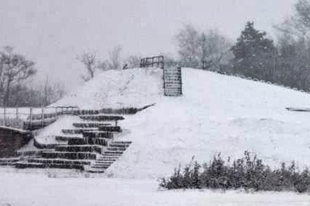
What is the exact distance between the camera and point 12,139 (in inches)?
1096

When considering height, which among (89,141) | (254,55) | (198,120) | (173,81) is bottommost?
(89,141)

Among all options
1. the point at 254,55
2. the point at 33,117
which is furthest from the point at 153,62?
the point at 254,55

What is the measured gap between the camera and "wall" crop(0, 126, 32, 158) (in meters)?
27.6

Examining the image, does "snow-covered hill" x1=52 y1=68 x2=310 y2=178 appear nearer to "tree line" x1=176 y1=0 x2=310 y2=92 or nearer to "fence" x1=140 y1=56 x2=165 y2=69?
"fence" x1=140 y1=56 x2=165 y2=69

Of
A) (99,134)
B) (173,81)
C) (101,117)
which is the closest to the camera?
(99,134)

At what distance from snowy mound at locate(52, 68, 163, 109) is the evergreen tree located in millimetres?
26940

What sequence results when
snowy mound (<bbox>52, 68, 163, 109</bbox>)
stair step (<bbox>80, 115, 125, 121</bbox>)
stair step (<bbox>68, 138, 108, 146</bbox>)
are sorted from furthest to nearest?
snowy mound (<bbox>52, 68, 163, 109</bbox>) → stair step (<bbox>80, 115, 125, 121</bbox>) → stair step (<bbox>68, 138, 108, 146</bbox>)

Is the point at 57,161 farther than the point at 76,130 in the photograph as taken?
No

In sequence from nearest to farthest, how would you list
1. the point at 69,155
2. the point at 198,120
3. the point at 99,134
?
1. the point at 69,155
2. the point at 99,134
3. the point at 198,120

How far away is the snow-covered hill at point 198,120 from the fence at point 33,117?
1.58 m

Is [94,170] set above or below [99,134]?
below

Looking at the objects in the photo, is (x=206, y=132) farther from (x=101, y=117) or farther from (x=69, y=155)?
(x=101, y=117)

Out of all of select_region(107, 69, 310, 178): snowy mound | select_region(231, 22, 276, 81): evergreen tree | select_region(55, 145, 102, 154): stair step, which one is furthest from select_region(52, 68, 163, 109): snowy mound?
select_region(231, 22, 276, 81): evergreen tree

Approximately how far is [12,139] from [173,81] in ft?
30.6
